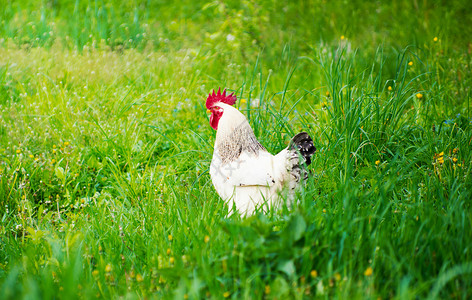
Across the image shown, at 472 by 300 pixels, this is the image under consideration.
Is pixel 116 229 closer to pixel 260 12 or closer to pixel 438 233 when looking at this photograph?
pixel 438 233

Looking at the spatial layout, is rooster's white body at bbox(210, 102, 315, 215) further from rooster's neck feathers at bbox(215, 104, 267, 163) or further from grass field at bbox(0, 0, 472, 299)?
grass field at bbox(0, 0, 472, 299)

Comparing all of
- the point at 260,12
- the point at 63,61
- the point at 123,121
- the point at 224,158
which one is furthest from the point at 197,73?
the point at 224,158

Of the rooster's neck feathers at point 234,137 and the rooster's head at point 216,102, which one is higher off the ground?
the rooster's head at point 216,102

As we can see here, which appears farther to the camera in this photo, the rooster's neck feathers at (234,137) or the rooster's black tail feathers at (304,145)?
the rooster's neck feathers at (234,137)

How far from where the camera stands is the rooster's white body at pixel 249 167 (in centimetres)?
268

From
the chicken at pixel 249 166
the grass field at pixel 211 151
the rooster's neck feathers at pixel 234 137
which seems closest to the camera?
the grass field at pixel 211 151

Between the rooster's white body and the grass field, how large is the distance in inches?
5.6

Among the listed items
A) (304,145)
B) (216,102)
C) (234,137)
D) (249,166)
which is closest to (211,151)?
→ (216,102)

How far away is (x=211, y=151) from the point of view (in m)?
3.59

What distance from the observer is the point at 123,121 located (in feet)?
14.2

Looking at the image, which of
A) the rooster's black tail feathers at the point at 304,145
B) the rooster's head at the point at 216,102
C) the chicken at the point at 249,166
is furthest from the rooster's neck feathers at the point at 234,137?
the rooster's black tail feathers at the point at 304,145

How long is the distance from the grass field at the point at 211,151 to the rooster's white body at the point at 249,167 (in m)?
0.14

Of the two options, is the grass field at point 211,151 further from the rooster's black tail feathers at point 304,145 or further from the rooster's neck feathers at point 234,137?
the rooster's neck feathers at point 234,137

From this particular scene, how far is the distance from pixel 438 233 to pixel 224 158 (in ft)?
4.29
